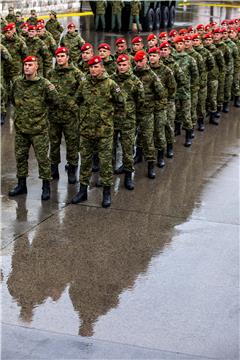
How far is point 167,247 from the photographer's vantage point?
26.9 feet

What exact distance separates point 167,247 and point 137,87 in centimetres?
251

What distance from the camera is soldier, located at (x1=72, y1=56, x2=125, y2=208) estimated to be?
917 centimetres

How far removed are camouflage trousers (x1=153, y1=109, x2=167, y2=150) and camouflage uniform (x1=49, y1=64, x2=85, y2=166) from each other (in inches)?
49.9

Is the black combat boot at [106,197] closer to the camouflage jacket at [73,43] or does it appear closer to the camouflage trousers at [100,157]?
the camouflage trousers at [100,157]

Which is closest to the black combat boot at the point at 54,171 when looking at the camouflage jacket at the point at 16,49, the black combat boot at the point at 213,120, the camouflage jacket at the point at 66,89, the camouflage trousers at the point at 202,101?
the camouflage jacket at the point at 66,89

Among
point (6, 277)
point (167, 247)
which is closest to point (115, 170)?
point (167, 247)

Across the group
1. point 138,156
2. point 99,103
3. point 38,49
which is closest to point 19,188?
point 99,103

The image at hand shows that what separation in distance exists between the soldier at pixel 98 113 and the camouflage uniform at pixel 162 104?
61.3 inches

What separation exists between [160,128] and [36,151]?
2181 millimetres

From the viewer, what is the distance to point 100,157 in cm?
930

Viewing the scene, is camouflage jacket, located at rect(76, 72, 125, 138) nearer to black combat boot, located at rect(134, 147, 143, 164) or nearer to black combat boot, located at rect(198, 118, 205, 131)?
black combat boot, located at rect(134, 147, 143, 164)

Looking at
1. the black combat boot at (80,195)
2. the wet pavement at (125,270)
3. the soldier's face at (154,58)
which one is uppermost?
the soldier's face at (154,58)

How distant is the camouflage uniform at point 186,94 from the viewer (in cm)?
1231

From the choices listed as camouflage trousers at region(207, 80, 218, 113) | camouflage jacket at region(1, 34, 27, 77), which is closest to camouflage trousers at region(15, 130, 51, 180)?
camouflage jacket at region(1, 34, 27, 77)
